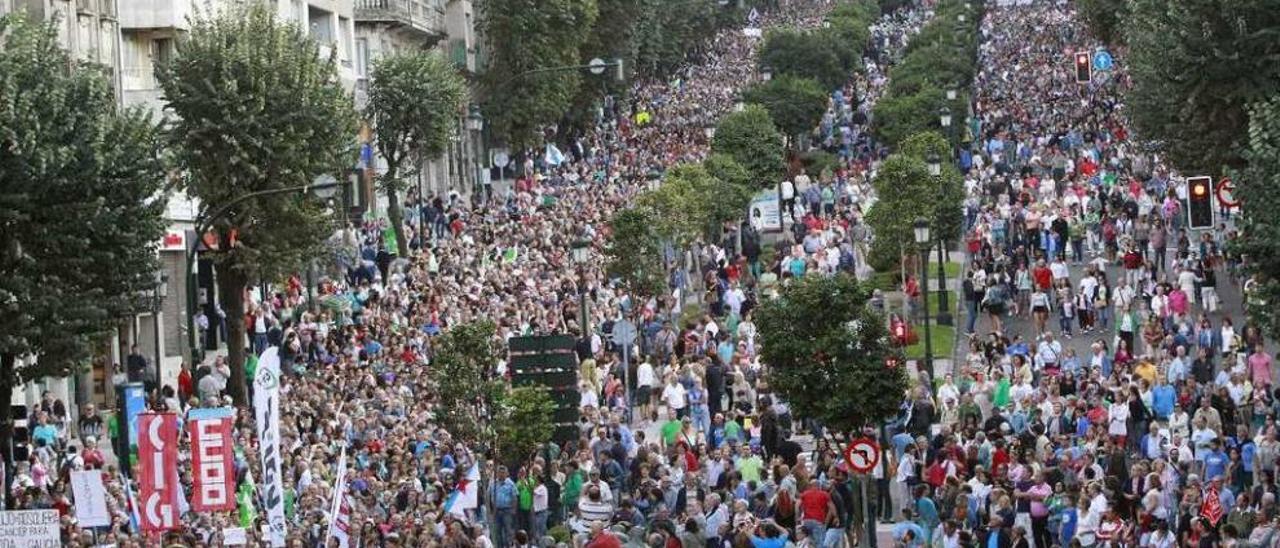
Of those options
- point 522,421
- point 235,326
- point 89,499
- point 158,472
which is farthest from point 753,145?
point 158,472

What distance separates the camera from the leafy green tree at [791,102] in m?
113

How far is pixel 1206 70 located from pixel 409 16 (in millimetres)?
43451

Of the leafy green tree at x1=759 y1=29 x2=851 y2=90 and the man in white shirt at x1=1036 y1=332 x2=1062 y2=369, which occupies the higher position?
the leafy green tree at x1=759 y1=29 x2=851 y2=90

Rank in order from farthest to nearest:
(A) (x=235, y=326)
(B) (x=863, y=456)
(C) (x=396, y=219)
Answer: (C) (x=396, y=219) < (A) (x=235, y=326) < (B) (x=863, y=456)

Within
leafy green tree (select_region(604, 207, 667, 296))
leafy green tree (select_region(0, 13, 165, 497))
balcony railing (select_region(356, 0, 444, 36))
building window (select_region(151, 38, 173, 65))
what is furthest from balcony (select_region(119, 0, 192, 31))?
balcony railing (select_region(356, 0, 444, 36))

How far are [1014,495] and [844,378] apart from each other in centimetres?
505

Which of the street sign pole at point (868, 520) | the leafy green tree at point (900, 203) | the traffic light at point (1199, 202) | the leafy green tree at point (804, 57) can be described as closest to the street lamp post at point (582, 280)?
the leafy green tree at point (900, 203)

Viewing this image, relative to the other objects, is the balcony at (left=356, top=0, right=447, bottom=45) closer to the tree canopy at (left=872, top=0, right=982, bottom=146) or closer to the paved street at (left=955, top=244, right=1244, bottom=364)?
the tree canopy at (left=872, top=0, right=982, bottom=146)

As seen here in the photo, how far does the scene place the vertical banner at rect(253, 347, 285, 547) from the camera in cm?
3775

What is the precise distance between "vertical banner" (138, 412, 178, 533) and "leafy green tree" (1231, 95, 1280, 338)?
1393 cm

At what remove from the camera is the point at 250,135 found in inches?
2329

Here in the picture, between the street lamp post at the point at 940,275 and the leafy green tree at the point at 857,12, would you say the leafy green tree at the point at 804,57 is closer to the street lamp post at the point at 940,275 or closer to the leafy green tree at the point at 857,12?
the leafy green tree at the point at 857,12

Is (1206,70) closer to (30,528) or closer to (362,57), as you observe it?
(30,528)

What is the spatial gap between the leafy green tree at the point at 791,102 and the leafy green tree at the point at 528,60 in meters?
9.18
